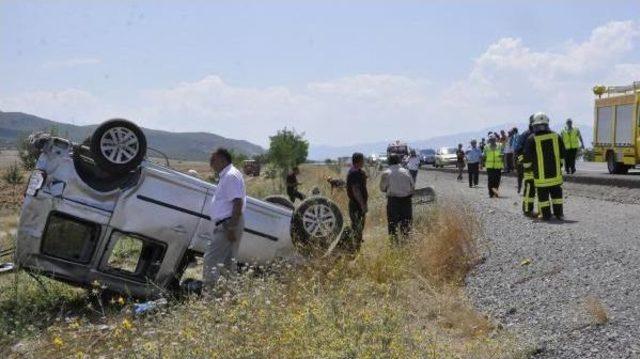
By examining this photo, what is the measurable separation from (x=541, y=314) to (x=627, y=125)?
58.0 feet

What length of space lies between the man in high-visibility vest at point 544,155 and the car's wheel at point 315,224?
3654mm

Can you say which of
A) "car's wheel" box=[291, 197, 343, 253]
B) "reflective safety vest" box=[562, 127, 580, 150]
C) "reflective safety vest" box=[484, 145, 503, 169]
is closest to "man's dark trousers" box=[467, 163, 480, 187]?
"reflective safety vest" box=[562, 127, 580, 150]

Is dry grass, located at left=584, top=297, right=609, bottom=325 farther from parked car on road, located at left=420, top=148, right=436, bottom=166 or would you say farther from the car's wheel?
parked car on road, located at left=420, top=148, right=436, bottom=166

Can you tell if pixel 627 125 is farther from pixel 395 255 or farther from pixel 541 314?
pixel 541 314

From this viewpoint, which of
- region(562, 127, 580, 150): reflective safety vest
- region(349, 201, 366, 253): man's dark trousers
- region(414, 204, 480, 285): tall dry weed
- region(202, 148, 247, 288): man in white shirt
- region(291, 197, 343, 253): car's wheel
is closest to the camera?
region(202, 148, 247, 288): man in white shirt

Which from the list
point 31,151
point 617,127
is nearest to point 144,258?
point 31,151

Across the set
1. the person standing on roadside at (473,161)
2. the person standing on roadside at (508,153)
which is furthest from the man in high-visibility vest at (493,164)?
the person standing on roadside at (508,153)

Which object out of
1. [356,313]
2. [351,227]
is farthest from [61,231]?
[356,313]

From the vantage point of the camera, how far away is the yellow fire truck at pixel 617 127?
22.1 metres

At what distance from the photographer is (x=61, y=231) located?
8.37 metres

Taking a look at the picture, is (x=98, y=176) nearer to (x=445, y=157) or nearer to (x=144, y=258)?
(x=144, y=258)

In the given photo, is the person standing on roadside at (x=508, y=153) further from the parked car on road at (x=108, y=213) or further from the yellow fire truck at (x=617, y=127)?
the parked car on road at (x=108, y=213)

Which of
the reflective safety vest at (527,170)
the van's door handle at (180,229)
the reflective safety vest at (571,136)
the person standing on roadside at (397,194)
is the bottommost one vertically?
the van's door handle at (180,229)

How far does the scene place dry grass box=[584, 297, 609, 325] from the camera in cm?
592
